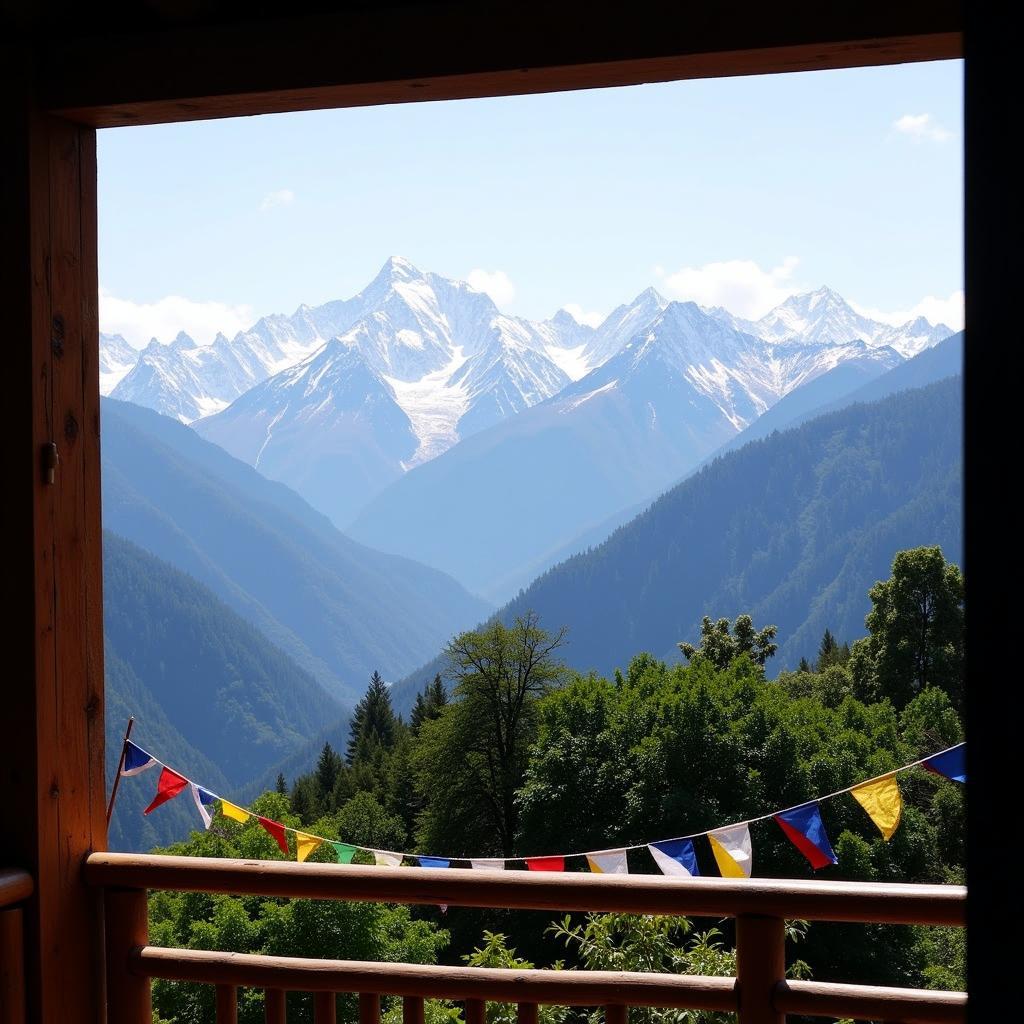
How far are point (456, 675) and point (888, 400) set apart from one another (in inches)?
5117

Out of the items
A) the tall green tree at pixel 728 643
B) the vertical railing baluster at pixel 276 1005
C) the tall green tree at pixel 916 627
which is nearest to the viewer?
the vertical railing baluster at pixel 276 1005

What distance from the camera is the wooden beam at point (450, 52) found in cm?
165

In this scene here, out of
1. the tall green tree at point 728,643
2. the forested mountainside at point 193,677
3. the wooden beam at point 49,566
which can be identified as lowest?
the forested mountainside at point 193,677

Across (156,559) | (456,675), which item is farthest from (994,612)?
(156,559)

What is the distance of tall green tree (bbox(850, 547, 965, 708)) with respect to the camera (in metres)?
26.5

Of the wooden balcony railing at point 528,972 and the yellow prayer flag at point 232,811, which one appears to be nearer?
the wooden balcony railing at point 528,972

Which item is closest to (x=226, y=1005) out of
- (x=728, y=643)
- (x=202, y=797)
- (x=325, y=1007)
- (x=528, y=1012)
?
(x=325, y=1007)

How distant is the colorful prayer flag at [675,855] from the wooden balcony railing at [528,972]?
287cm

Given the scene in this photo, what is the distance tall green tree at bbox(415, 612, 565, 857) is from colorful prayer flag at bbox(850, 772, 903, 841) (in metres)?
21.1

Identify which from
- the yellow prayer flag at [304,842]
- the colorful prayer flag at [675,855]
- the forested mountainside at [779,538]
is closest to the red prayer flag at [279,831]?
the yellow prayer flag at [304,842]

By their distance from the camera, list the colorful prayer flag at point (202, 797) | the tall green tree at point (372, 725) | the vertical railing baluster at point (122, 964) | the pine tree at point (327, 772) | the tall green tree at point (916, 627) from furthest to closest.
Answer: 1. the tall green tree at point (372, 725)
2. the pine tree at point (327, 772)
3. the tall green tree at point (916, 627)
4. the colorful prayer flag at point (202, 797)
5. the vertical railing baluster at point (122, 964)

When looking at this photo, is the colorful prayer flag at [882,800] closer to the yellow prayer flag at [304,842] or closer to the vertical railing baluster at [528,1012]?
the yellow prayer flag at [304,842]

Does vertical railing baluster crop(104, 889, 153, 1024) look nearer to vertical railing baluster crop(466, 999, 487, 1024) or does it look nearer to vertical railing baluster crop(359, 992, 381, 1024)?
vertical railing baluster crop(359, 992, 381, 1024)

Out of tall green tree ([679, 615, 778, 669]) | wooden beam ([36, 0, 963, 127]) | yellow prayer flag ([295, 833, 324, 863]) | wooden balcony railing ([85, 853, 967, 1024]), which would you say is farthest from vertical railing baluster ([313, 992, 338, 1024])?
tall green tree ([679, 615, 778, 669])
